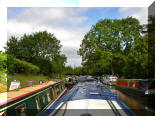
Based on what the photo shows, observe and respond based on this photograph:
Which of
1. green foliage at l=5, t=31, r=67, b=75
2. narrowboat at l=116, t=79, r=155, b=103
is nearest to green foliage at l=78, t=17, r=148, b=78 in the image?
green foliage at l=5, t=31, r=67, b=75

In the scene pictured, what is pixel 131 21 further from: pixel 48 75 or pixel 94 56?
pixel 48 75

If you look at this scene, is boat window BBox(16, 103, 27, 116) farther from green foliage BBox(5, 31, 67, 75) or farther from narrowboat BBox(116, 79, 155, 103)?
green foliage BBox(5, 31, 67, 75)

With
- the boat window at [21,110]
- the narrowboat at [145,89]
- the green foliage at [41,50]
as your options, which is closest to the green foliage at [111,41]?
the green foliage at [41,50]

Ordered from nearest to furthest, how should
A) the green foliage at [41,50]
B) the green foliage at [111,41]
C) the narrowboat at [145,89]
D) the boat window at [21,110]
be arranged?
the boat window at [21,110], the narrowboat at [145,89], the green foliage at [111,41], the green foliage at [41,50]

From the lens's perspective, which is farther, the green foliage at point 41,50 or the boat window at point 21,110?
the green foliage at point 41,50

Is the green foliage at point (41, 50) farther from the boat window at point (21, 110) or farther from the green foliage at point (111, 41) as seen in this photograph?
the boat window at point (21, 110)

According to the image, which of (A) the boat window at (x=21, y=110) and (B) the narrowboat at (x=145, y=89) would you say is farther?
(B) the narrowboat at (x=145, y=89)

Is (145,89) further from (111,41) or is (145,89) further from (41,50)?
(41,50)

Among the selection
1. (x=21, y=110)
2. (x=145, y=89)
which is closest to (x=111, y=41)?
(x=145, y=89)

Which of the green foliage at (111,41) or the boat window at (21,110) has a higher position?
the green foliage at (111,41)

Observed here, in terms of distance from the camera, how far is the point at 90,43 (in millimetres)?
24562

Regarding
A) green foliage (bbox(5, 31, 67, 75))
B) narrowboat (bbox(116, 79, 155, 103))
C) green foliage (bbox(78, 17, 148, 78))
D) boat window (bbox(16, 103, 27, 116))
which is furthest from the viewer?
green foliage (bbox(5, 31, 67, 75))

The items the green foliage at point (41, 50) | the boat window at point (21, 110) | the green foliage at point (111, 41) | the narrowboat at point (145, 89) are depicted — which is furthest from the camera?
the green foliage at point (41, 50)

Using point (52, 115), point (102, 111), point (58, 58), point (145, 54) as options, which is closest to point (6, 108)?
point (52, 115)
